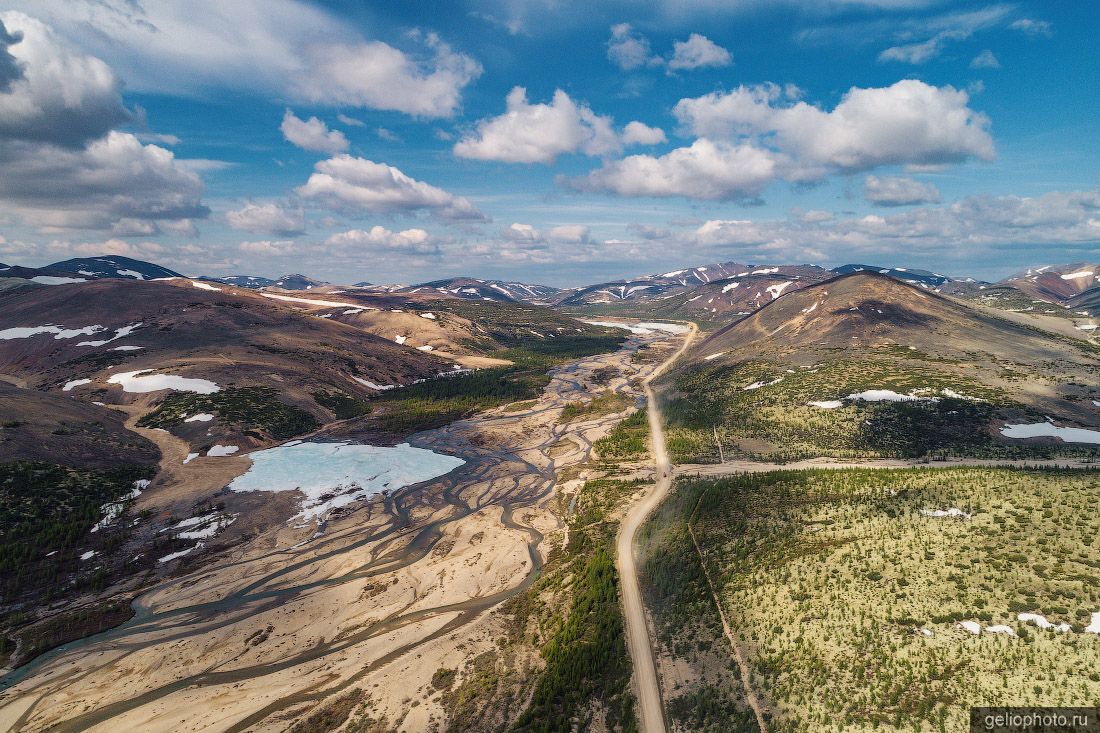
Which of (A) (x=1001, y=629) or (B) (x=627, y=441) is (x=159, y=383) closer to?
(B) (x=627, y=441)

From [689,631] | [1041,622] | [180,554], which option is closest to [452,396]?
[180,554]

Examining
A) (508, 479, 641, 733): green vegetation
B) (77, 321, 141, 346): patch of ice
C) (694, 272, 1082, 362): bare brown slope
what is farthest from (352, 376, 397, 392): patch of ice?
(508, 479, 641, 733): green vegetation

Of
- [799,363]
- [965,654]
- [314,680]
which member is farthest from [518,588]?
[799,363]

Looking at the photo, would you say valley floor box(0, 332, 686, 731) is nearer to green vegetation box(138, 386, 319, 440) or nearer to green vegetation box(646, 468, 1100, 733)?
green vegetation box(646, 468, 1100, 733)

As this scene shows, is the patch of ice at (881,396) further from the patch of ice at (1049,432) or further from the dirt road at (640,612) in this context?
the dirt road at (640,612)

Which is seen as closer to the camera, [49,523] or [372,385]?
[49,523]
